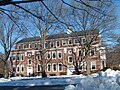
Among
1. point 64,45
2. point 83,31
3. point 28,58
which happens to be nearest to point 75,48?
point 64,45

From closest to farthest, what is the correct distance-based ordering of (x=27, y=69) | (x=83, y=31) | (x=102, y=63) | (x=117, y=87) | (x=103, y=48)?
(x=117, y=87)
(x=83, y=31)
(x=103, y=48)
(x=102, y=63)
(x=27, y=69)

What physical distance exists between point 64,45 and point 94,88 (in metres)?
59.9

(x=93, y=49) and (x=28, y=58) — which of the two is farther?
(x=28, y=58)

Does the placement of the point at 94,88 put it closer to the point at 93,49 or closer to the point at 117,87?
the point at 117,87

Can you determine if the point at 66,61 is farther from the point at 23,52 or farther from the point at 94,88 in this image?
the point at 94,88

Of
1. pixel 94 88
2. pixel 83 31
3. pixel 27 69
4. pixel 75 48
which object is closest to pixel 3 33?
pixel 83 31

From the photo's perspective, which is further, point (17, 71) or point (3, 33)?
point (17, 71)

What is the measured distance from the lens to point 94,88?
7266 millimetres

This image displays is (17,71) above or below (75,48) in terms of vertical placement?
below

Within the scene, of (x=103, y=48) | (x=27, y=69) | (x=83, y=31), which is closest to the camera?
(x=83, y=31)

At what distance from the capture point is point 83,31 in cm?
3716

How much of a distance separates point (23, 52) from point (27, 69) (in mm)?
4830

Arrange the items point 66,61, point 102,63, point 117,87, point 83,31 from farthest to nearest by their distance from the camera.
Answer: point 66,61, point 102,63, point 83,31, point 117,87

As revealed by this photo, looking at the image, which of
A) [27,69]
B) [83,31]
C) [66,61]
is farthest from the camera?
[27,69]
